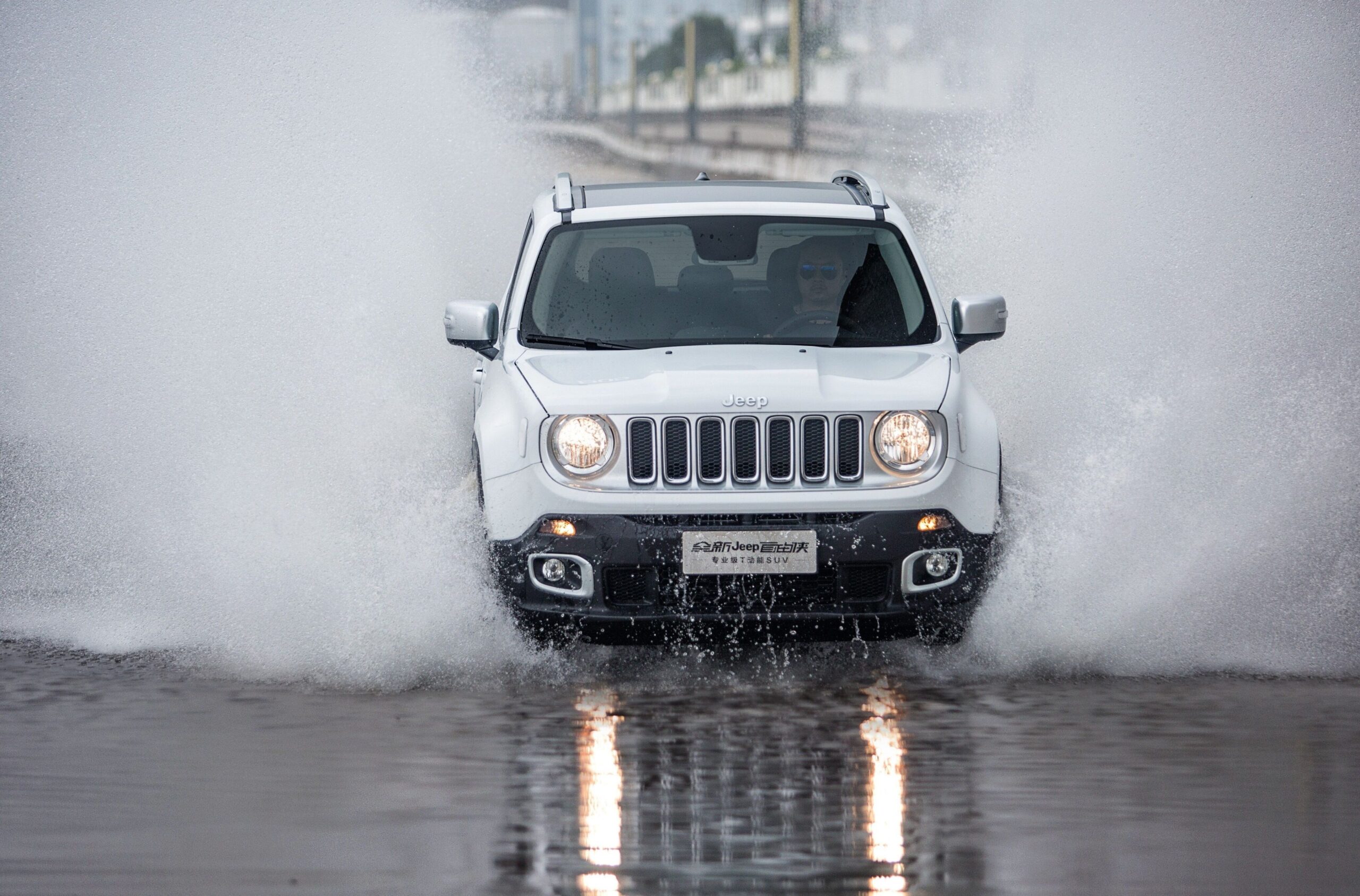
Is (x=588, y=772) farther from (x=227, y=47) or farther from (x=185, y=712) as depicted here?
(x=227, y=47)

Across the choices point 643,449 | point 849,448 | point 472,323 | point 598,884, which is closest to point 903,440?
point 849,448

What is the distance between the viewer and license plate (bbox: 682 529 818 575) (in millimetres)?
7188

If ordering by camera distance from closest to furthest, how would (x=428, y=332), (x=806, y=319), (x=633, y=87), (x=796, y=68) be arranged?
(x=806, y=319) → (x=428, y=332) → (x=796, y=68) → (x=633, y=87)

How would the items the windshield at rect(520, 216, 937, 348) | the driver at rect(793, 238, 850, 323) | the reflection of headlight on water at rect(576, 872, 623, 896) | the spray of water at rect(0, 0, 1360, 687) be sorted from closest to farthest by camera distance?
the reflection of headlight on water at rect(576, 872, 623, 896), the spray of water at rect(0, 0, 1360, 687), the windshield at rect(520, 216, 937, 348), the driver at rect(793, 238, 850, 323)

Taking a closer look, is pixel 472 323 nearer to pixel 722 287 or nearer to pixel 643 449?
pixel 722 287

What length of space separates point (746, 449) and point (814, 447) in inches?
9.0

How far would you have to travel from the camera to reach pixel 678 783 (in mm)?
5781

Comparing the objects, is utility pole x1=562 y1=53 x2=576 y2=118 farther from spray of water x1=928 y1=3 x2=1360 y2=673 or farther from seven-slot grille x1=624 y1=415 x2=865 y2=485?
seven-slot grille x1=624 y1=415 x2=865 y2=485

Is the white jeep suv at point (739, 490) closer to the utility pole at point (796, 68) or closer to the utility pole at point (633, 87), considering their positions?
the utility pole at point (796, 68)

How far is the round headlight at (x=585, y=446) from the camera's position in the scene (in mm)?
7344

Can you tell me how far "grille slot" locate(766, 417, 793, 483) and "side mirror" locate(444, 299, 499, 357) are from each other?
141 cm

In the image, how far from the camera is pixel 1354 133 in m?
16.3

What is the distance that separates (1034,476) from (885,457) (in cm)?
201

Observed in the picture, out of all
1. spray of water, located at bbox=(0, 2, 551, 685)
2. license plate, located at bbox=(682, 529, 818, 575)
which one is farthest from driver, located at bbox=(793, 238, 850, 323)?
spray of water, located at bbox=(0, 2, 551, 685)
